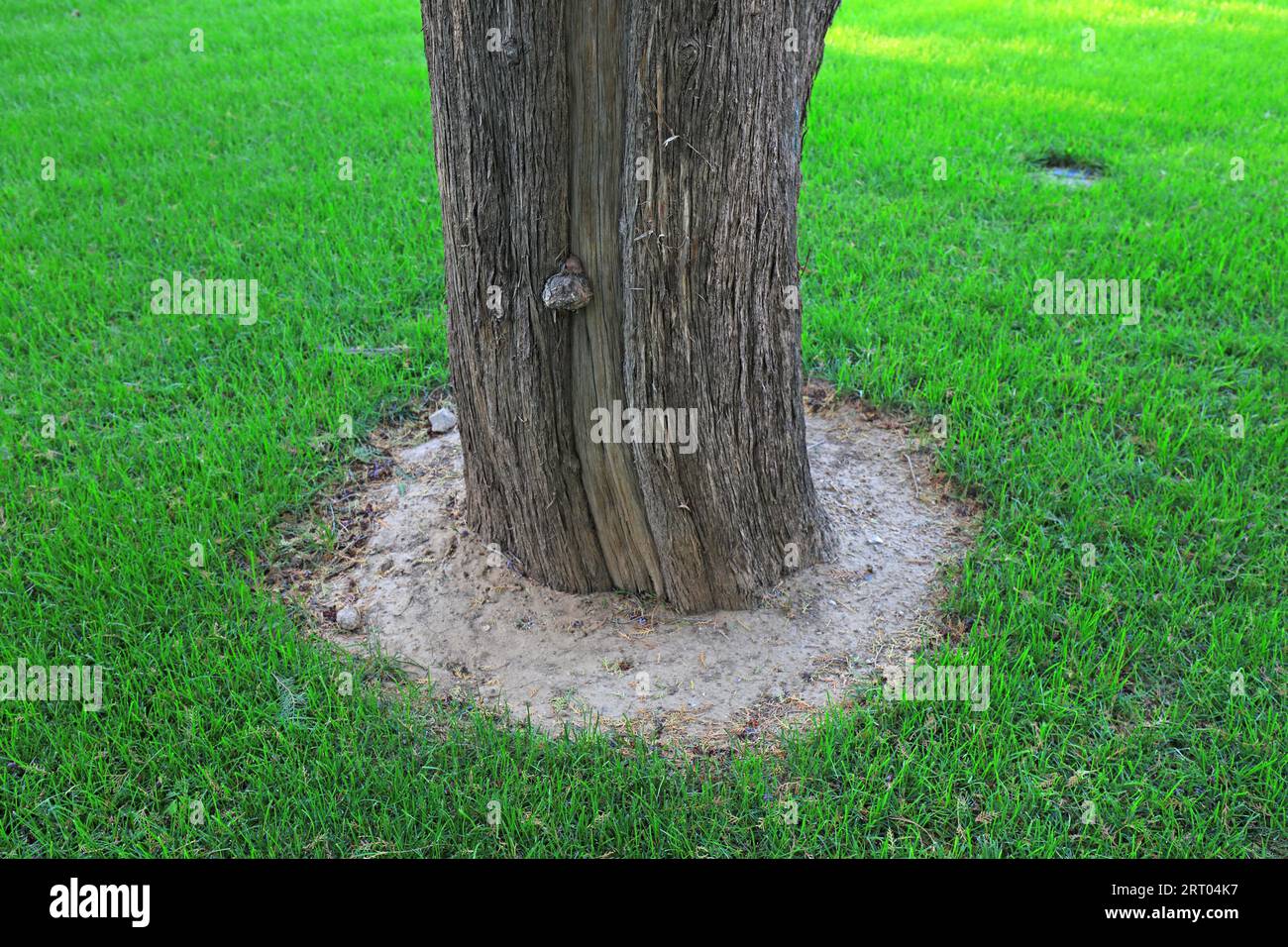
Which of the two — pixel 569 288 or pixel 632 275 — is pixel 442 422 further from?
pixel 632 275

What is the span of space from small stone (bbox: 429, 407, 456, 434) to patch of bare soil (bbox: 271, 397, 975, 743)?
48 cm

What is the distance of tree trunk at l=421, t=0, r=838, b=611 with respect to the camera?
2.75 metres

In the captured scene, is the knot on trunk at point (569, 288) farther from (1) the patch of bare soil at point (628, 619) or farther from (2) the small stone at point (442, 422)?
(2) the small stone at point (442, 422)

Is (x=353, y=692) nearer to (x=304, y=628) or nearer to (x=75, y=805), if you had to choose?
(x=304, y=628)

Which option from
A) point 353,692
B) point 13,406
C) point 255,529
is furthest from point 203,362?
point 353,692

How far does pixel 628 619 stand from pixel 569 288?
1.16 metres

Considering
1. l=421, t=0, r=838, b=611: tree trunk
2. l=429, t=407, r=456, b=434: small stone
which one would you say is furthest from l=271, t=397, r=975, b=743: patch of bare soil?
l=429, t=407, r=456, b=434: small stone

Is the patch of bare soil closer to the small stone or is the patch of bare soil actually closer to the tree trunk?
the tree trunk

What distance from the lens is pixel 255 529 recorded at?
3889 mm

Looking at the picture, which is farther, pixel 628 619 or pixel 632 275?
pixel 628 619

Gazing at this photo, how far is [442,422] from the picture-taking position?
4.58 m

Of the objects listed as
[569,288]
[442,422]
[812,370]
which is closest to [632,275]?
[569,288]

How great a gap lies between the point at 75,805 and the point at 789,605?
226cm

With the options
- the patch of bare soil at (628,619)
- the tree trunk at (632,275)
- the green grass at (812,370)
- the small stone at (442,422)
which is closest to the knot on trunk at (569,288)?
the tree trunk at (632,275)
